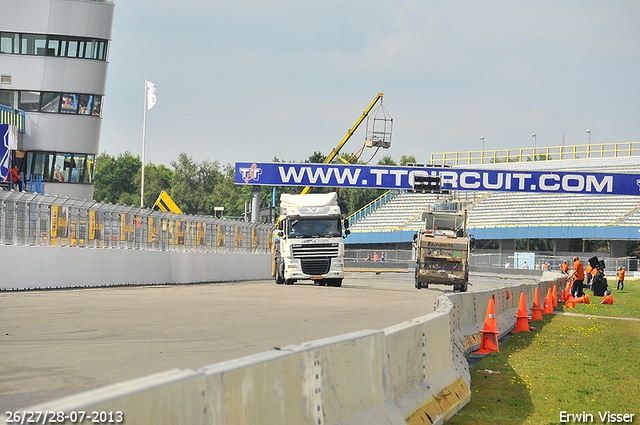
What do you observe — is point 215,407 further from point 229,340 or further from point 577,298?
point 577,298

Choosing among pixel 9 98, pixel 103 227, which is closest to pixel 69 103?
pixel 9 98

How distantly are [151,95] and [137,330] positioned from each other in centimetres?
4291

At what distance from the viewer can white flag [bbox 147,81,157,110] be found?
5375 cm

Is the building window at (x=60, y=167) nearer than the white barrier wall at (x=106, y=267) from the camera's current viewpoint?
No

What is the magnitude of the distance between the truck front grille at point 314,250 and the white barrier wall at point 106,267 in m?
4.52

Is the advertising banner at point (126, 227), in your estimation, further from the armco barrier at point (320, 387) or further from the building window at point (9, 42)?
the armco barrier at point (320, 387)

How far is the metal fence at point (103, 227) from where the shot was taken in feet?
73.5

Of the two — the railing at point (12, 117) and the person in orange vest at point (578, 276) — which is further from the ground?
the railing at point (12, 117)

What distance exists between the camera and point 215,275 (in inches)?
1430

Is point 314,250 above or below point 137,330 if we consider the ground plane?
above

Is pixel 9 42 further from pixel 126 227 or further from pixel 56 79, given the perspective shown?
pixel 126 227

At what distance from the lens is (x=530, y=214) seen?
74375 millimetres

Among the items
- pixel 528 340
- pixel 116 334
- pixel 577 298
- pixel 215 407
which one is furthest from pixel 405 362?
pixel 577 298

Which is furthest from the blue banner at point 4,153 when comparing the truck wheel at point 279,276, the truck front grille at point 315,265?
the truck front grille at point 315,265
